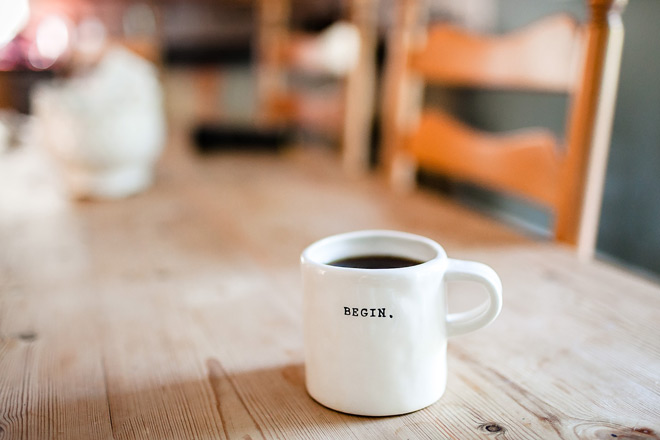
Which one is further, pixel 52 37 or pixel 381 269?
pixel 52 37

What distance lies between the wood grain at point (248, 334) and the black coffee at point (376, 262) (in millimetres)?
99

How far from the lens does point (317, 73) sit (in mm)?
1896

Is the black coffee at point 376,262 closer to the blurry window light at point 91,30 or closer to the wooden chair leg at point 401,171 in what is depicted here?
the wooden chair leg at point 401,171

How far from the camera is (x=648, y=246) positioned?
0.92 metres

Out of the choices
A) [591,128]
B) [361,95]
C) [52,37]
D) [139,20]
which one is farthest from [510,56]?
[52,37]

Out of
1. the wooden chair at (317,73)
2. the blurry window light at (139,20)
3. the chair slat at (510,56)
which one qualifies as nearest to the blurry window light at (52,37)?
the blurry window light at (139,20)

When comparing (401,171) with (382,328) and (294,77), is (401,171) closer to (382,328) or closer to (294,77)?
(382,328)

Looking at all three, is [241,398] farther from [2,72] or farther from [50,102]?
[2,72]

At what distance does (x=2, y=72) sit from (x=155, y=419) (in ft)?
10.1

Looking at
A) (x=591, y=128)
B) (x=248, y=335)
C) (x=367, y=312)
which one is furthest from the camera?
(x=591, y=128)

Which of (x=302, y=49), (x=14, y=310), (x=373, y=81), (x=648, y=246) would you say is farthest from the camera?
(x=302, y=49)

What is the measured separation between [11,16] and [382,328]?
3120 mm

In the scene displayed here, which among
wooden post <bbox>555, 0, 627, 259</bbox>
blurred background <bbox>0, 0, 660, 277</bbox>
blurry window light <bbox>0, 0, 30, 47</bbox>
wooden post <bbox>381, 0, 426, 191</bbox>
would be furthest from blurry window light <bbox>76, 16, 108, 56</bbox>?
wooden post <bbox>555, 0, 627, 259</bbox>

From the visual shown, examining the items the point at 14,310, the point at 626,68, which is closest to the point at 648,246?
the point at 626,68
